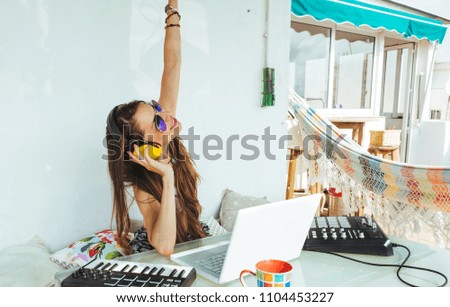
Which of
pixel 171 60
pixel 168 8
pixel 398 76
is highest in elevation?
pixel 398 76

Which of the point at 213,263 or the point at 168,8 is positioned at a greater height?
the point at 168,8

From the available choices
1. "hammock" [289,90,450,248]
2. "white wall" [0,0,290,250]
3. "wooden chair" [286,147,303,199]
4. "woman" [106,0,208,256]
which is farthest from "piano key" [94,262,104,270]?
"wooden chair" [286,147,303,199]

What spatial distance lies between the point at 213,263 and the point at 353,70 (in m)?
3.89

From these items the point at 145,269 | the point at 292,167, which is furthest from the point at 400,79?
the point at 145,269

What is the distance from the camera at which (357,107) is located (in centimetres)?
434

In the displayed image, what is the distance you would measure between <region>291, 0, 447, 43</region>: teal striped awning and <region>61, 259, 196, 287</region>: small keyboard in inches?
105

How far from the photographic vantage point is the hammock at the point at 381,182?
75.2 inches

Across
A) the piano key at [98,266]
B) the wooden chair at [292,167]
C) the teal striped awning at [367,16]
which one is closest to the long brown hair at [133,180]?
the piano key at [98,266]

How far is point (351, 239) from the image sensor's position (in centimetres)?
101

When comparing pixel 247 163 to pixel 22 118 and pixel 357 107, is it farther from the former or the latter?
pixel 357 107

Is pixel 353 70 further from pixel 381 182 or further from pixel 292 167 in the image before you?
pixel 381 182

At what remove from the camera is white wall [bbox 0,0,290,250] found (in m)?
1.34

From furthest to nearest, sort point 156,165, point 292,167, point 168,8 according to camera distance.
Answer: point 292,167 < point 168,8 < point 156,165

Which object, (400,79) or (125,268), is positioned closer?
(125,268)
